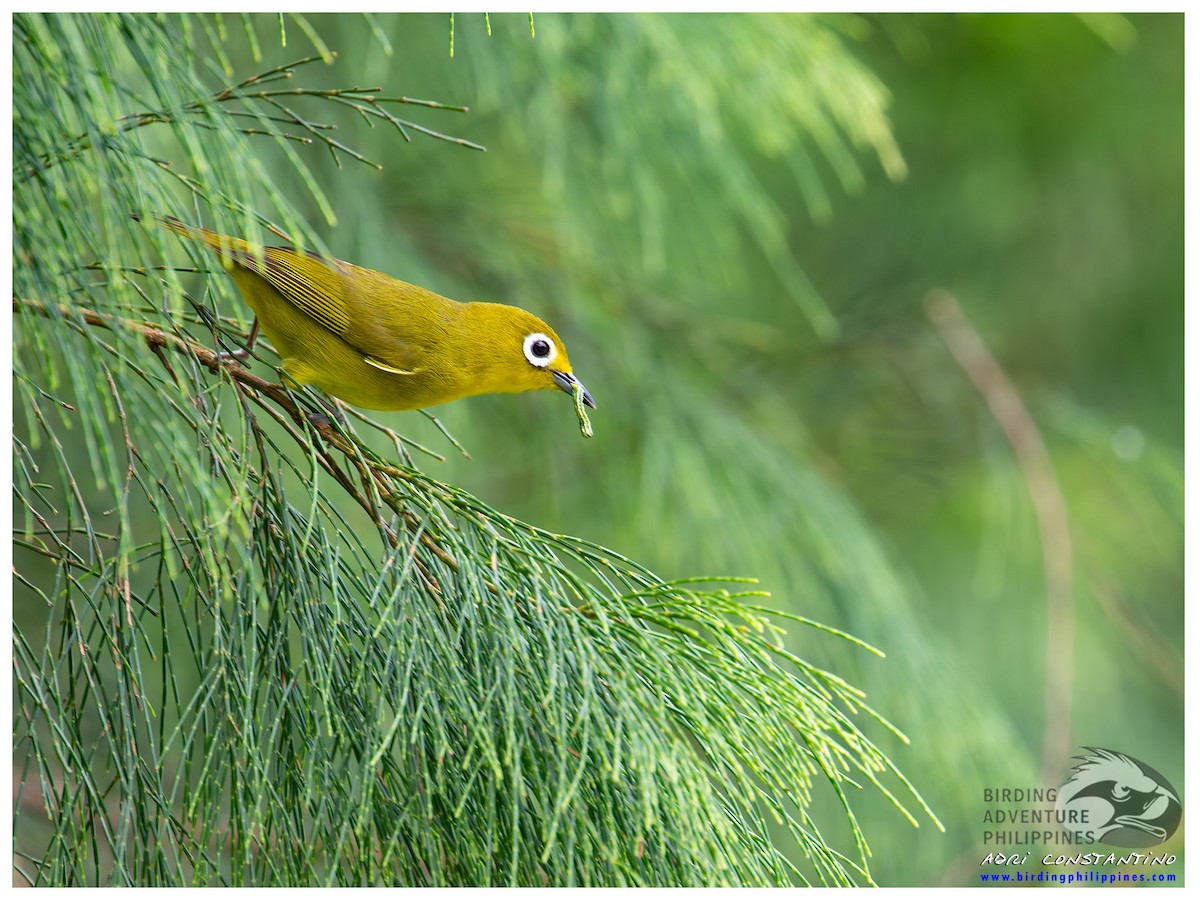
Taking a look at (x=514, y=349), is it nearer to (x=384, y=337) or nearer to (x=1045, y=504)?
(x=384, y=337)

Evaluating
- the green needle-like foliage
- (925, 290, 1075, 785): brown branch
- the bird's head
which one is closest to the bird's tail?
the green needle-like foliage

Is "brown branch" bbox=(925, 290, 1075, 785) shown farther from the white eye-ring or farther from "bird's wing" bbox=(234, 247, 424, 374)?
"bird's wing" bbox=(234, 247, 424, 374)

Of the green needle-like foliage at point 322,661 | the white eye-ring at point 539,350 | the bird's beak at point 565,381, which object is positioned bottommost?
the green needle-like foliage at point 322,661

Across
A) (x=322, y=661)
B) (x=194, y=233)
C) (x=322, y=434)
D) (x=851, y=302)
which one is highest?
(x=851, y=302)

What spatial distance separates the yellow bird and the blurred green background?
0.34m

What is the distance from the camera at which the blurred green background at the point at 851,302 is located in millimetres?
1882

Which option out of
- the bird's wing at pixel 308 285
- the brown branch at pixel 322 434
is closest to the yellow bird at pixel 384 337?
the bird's wing at pixel 308 285

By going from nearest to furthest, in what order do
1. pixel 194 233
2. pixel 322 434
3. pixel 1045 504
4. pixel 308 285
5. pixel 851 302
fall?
pixel 194 233 → pixel 322 434 → pixel 308 285 → pixel 1045 504 → pixel 851 302

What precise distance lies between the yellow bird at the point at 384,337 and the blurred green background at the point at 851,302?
34 centimetres

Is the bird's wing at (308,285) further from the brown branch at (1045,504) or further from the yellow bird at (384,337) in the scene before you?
the brown branch at (1045,504)

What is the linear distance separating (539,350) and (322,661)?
0.48m

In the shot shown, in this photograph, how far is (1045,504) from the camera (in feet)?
7.27

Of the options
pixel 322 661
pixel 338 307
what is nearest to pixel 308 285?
pixel 338 307
